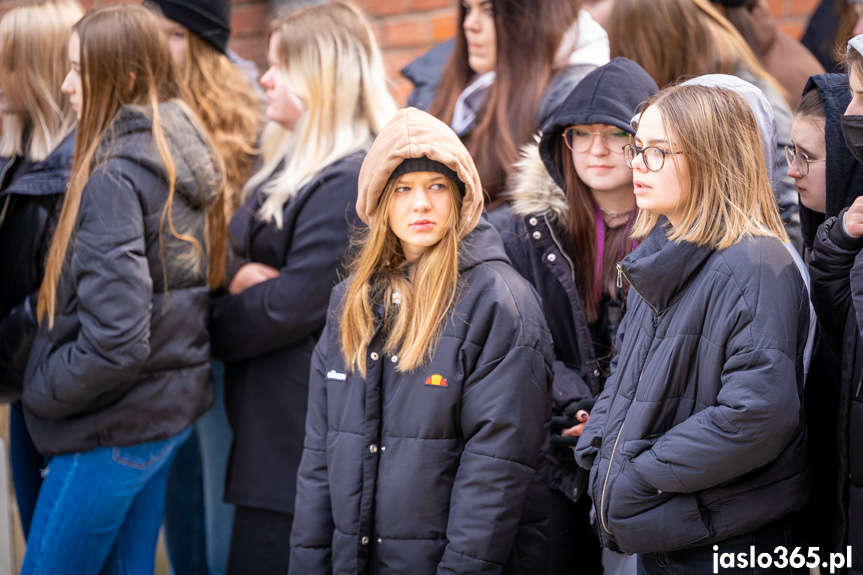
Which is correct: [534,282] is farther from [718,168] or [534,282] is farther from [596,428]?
[718,168]

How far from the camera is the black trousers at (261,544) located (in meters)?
3.02

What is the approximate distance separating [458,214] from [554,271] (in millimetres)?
346

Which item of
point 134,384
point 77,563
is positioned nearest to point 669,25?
point 134,384

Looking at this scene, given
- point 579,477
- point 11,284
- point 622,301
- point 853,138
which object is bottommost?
point 579,477

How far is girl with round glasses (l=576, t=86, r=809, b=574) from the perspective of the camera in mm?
1935

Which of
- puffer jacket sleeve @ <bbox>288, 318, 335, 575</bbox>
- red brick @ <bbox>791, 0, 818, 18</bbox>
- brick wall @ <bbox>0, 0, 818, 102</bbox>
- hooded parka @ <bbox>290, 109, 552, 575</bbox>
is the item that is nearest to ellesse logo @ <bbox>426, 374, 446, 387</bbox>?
hooded parka @ <bbox>290, 109, 552, 575</bbox>

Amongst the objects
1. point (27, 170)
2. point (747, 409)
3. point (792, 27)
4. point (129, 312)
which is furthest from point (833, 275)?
point (792, 27)

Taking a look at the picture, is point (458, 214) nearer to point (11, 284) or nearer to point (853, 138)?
point (853, 138)

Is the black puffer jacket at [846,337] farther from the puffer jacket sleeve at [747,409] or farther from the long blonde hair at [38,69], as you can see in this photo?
the long blonde hair at [38,69]

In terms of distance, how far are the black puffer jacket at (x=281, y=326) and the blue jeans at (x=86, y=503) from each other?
0.93 ft

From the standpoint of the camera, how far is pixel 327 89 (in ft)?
10.1

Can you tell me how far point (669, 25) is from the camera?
3.14 metres

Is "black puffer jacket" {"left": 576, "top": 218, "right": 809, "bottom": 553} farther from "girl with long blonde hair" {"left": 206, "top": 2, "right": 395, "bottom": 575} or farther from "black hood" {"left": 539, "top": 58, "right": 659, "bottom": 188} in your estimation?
"girl with long blonde hair" {"left": 206, "top": 2, "right": 395, "bottom": 575}

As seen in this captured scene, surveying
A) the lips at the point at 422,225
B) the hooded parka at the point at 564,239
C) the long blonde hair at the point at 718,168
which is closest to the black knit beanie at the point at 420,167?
the lips at the point at 422,225
